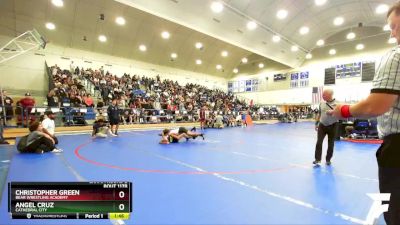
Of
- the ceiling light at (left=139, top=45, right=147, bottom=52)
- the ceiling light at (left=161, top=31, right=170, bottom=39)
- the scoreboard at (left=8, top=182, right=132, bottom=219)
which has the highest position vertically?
the ceiling light at (left=161, top=31, right=170, bottom=39)

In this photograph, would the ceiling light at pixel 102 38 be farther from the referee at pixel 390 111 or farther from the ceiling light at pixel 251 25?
the referee at pixel 390 111

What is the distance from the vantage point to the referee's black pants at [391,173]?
3.96ft

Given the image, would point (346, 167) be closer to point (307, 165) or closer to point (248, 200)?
point (307, 165)

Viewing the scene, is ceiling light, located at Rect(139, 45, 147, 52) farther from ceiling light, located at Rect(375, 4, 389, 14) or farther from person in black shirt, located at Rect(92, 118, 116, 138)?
ceiling light, located at Rect(375, 4, 389, 14)

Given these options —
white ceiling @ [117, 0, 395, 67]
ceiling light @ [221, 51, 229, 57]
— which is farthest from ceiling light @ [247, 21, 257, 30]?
ceiling light @ [221, 51, 229, 57]

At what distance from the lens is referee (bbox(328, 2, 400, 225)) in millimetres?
→ 1156

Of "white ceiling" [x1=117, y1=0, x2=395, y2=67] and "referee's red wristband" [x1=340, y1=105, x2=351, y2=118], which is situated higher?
"white ceiling" [x1=117, y1=0, x2=395, y2=67]

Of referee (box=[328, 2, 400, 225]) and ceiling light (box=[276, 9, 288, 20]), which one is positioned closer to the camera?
referee (box=[328, 2, 400, 225])

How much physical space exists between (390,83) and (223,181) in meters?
3.11

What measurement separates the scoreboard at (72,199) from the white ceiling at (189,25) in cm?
1221

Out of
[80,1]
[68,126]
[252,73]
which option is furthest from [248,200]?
[252,73]

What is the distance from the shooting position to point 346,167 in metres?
4.98

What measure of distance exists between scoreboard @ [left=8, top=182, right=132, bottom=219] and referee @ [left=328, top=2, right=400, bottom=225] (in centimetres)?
154

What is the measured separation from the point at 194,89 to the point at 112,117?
59.0 ft
